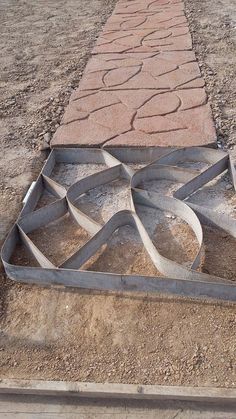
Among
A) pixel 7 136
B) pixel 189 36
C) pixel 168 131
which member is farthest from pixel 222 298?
pixel 189 36

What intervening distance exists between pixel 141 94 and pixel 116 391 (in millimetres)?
2870

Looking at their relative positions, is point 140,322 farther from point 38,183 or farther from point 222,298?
point 38,183

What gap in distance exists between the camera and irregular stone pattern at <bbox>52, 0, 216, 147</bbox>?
3.25 meters

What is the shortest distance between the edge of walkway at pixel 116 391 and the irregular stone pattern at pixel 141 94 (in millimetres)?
1894

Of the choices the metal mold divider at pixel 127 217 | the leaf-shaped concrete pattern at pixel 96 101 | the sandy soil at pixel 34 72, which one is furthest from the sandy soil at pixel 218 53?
the sandy soil at pixel 34 72

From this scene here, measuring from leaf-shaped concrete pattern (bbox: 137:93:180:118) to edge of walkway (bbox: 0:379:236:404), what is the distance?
2397 millimetres

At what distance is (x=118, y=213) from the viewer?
2.37 meters

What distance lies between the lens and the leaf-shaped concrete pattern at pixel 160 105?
356 cm

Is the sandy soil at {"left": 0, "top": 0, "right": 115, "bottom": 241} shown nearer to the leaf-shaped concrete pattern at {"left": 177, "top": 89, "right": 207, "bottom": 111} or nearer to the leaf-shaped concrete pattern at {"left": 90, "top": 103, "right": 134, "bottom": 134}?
the leaf-shaped concrete pattern at {"left": 90, "top": 103, "right": 134, "bottom": 134}

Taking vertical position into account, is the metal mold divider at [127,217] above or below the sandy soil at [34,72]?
below

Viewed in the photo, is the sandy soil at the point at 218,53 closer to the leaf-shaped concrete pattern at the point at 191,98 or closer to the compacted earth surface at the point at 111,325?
the leaf-shaped concrete pattern at the point at 191,98

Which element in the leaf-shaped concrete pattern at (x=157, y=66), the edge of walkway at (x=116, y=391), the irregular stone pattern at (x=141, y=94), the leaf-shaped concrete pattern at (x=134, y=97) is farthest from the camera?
the leaf-shaped concrete pattern at (x=157, y=66)

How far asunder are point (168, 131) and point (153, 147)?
0.99ft

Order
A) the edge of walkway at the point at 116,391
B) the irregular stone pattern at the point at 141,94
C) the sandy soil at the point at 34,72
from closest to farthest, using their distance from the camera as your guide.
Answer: the edge of walkway at the point at 116,391 → the sandy soil at the point at 34,72 → the irregular stone pattern at the point at 141,94
